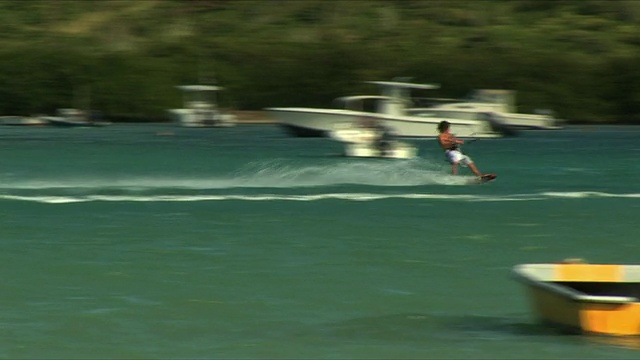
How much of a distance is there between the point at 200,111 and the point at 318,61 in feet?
24.4

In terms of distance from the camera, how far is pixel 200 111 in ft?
203

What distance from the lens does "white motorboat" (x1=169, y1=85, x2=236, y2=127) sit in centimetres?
6156

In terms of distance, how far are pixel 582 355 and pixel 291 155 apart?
29.2 m

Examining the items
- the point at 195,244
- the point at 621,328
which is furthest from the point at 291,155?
the point at 621,328

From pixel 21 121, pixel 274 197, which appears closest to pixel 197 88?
pixel 21 121

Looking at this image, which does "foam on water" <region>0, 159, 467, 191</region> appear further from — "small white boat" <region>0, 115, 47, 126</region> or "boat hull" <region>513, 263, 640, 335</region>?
"small white boat" <region>0, 115, 47, 126</region>

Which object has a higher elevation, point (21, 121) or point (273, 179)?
point (273, 179)

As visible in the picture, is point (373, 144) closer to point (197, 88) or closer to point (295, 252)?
point (295, 252)

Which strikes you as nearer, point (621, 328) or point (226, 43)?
point (621, 328)

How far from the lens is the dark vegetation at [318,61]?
65.6m

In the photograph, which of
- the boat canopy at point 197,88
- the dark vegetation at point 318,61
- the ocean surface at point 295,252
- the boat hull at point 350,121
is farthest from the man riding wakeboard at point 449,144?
the dark vegetation at point 318,61

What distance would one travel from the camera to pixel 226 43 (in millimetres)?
70688

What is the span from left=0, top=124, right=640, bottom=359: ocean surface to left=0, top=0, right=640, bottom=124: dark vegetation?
85.7ft

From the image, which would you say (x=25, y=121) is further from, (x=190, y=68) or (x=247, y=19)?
(x=247, y=19)
